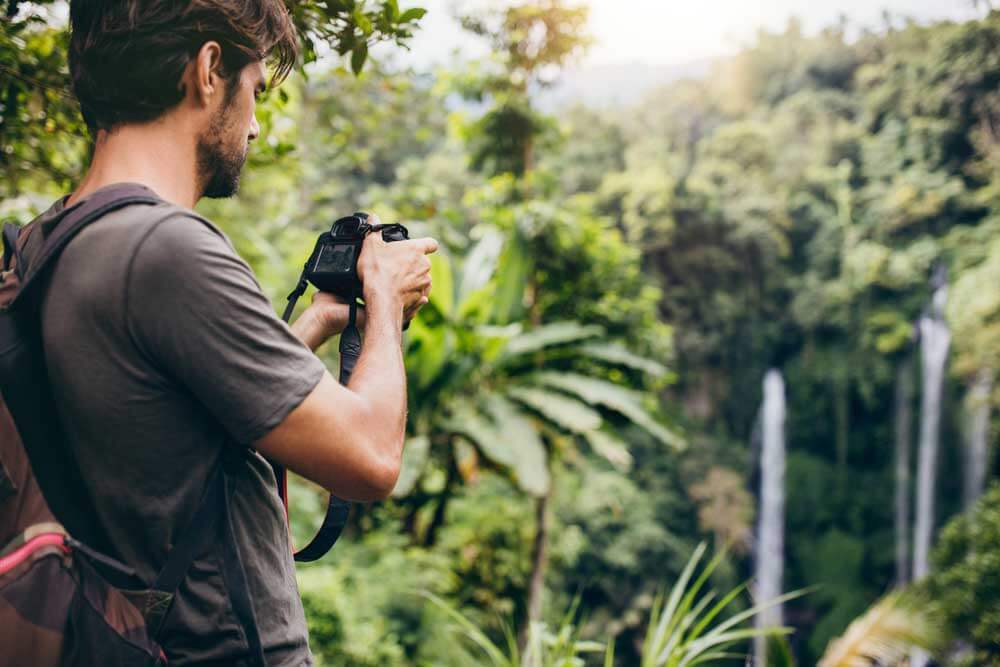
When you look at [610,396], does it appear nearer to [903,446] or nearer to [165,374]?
[165,374]

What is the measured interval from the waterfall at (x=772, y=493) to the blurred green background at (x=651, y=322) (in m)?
0.09

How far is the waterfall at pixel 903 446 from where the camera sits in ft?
49.6

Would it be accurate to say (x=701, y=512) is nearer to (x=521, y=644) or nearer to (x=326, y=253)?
(x=521, y=644)

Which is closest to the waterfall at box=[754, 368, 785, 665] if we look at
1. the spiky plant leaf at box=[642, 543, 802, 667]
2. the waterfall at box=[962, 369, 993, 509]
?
the waterfall at box=[962, 369, 993, 509]

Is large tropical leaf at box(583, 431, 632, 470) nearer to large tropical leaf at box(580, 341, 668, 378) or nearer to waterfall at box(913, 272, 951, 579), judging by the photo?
large tropical leaf at box(580, 341, 668, 378)

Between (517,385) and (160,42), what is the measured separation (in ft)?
14.8

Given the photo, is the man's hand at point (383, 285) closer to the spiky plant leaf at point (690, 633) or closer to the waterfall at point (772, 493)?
the spiky plant leaf at point (690, 633)

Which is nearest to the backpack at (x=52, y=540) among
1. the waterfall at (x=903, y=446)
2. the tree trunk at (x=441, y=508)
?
the tree trunk at (x=441, y=508)

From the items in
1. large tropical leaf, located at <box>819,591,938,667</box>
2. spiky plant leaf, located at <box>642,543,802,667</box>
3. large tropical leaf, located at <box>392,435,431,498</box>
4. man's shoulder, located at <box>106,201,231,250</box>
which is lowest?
large tropical leaf, located at <box>392,435,431,498</box>

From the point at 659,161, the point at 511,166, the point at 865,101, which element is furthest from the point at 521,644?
the point at 865,101

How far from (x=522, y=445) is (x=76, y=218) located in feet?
13.4

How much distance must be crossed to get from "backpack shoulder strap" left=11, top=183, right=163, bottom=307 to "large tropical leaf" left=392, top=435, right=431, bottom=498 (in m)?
3.69

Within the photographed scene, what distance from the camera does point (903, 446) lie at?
15.6 meters

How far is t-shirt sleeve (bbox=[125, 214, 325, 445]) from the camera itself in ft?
2.09
